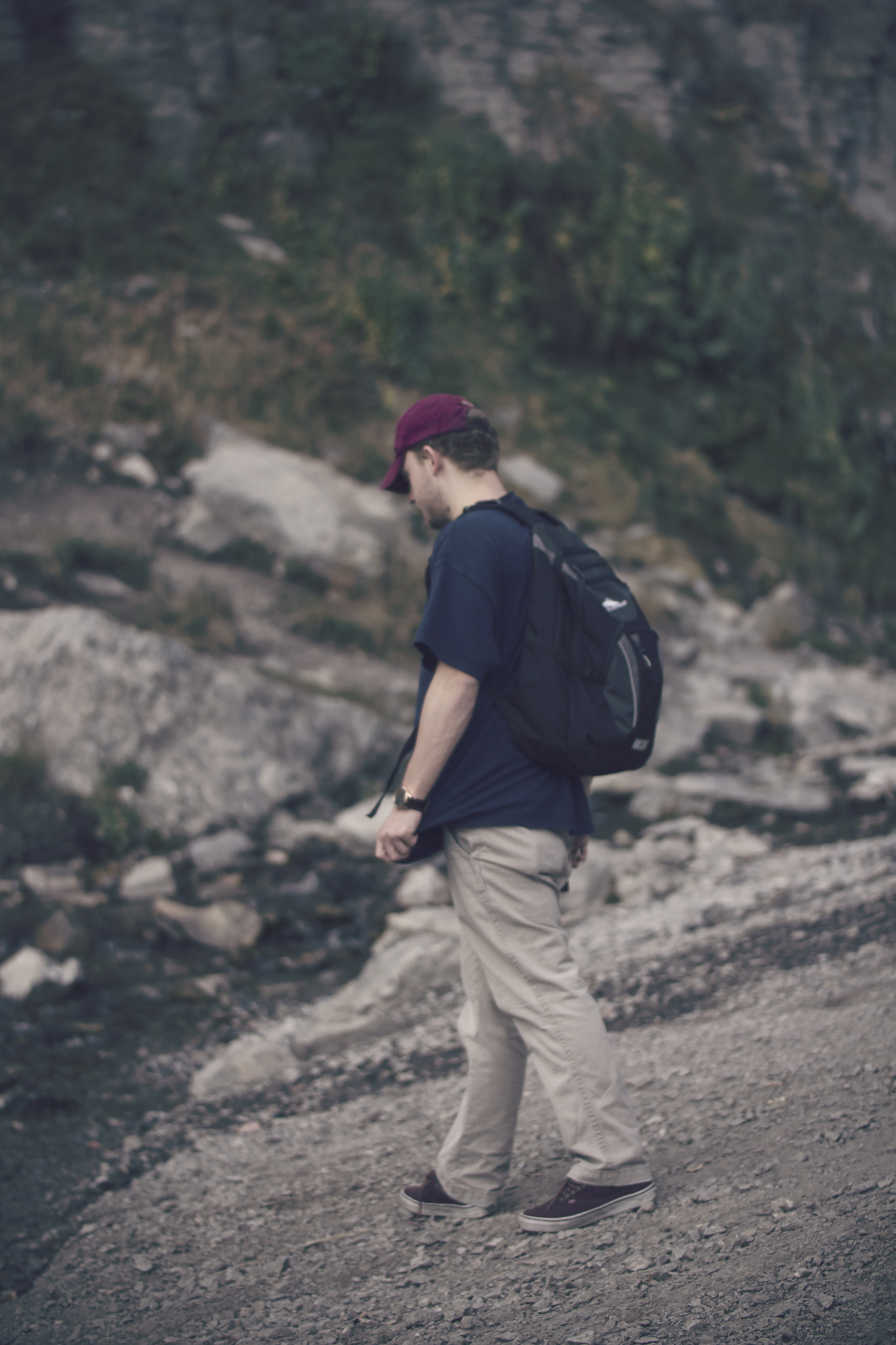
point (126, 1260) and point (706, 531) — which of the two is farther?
point (706, 531)

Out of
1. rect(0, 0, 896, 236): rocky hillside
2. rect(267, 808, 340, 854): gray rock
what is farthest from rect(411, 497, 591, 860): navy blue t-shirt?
rect(0, 0, 896, 236): rocky hillside

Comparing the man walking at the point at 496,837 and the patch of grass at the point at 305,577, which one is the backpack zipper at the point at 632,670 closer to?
the man walking at the point at 496,837

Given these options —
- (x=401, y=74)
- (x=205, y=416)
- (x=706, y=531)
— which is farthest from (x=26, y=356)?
(x=401, y=74)

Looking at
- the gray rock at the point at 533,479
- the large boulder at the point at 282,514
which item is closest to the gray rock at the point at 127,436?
the large boulder at the point at 282,514

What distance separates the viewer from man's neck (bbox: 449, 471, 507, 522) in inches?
98.8

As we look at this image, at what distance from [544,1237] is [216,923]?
326cm

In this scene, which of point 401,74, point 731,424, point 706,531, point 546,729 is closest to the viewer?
point 546,729

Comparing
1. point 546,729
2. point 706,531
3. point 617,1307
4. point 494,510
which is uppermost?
point 494,510

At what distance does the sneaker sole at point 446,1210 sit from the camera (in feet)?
8.40

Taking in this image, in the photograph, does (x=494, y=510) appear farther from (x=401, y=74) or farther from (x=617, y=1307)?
(x=401, y=74)

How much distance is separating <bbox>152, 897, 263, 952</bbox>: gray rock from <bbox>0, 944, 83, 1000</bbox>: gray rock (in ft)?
1.94

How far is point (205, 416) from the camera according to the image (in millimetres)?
10531

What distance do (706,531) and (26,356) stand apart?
768cm

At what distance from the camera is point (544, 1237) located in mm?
2385
